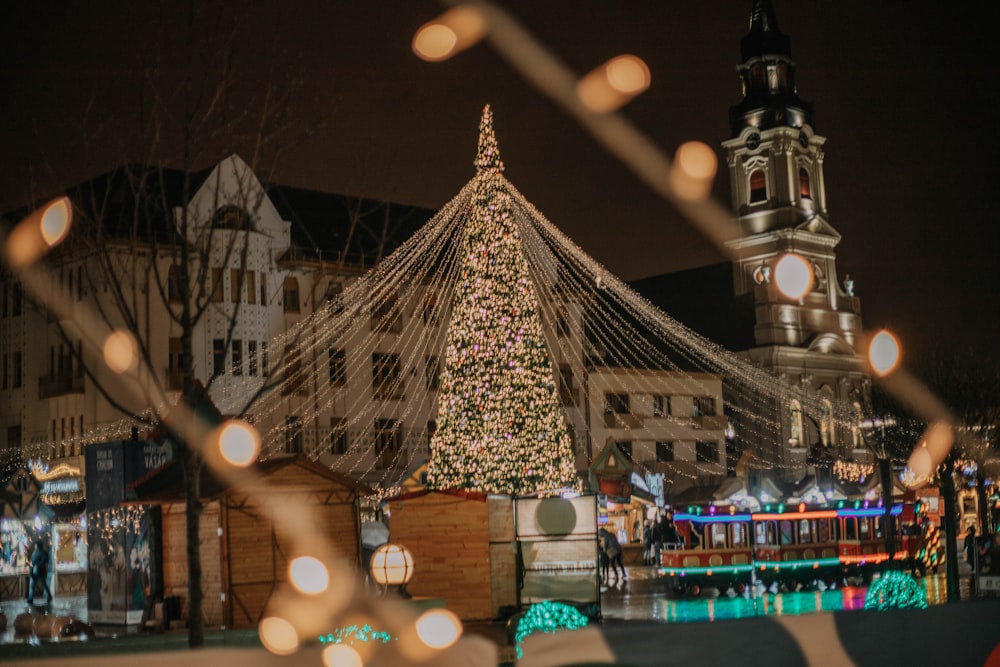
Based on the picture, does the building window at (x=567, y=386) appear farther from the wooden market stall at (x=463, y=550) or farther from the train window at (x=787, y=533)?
the wooden market stall at (x=463, y=550)

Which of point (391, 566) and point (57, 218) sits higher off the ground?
point (57, 218)

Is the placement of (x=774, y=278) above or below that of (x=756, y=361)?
above

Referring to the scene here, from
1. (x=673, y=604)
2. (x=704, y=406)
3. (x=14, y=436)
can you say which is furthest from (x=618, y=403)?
(x=673, y=604)

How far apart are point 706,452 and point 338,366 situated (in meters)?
24.3

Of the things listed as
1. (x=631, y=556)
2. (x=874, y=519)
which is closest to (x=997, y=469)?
(x=631, y=556)

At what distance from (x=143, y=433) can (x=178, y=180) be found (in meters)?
12.3

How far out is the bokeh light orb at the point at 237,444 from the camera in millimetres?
22344

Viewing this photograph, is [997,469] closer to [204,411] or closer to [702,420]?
[702,420]

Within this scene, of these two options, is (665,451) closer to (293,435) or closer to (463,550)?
(293,435)

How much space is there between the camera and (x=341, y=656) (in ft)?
28.3

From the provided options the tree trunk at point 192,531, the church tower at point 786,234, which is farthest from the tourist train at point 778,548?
the church tower at point 786,234

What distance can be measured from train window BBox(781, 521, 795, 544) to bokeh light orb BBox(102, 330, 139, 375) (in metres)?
18.4

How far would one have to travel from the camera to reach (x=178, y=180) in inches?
1945

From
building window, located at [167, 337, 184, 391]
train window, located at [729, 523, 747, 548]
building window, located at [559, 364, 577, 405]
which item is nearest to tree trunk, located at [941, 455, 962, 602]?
train window, located at [729, 523, 747, 548]
